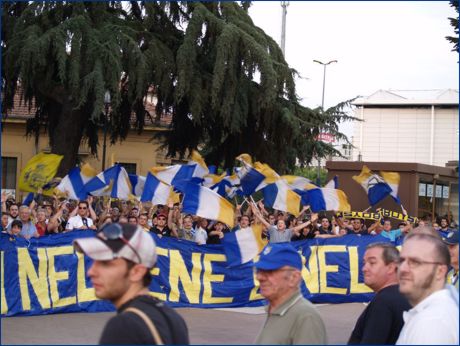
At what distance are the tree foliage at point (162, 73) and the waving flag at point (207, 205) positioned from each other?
854 cm

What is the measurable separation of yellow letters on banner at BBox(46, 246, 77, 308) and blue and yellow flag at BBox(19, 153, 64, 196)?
178 inches

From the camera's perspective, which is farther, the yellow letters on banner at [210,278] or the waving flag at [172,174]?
the waving flag at [172,174]

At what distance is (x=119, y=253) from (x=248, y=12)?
2330 centimetres

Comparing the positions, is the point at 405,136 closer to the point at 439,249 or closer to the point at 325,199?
the point at 325,199

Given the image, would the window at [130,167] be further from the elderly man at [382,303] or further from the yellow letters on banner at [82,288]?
the elderly man at [382,303]

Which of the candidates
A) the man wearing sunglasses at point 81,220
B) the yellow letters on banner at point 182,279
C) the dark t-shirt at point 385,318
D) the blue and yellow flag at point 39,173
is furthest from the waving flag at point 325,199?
the dark t-shirt at point 385,318

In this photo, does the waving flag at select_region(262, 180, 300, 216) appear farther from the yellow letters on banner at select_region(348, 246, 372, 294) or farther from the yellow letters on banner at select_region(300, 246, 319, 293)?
the yellow letters on banner at select_region(348, 246, 372, 294)

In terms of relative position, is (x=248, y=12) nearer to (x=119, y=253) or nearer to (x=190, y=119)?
(x=190, y=119)

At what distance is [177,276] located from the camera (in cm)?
1359

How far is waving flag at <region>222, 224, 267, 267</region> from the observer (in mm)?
13031

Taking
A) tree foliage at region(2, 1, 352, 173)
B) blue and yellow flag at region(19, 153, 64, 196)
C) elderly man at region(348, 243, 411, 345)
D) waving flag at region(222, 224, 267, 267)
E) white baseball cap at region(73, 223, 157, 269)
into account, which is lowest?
waving flag at region(222, 224, 267, 267)

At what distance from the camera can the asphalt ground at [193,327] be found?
10188 millimetres

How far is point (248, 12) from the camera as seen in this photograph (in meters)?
26.1

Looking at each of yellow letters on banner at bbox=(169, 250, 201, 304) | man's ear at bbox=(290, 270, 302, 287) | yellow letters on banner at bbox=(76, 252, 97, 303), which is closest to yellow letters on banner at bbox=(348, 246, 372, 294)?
yellow letters on banner at bbox=(169, 250, 201, 304)
